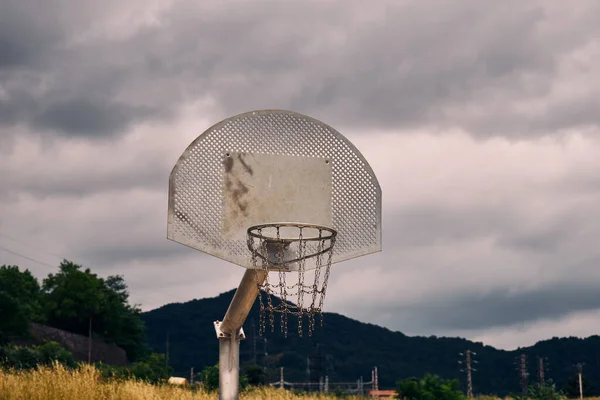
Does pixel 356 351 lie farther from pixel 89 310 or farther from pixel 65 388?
pixel 65 388

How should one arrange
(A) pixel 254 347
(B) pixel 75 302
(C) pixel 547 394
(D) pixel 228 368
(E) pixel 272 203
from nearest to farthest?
(E) pixel 272 203
(D) pixel 228 368
(C) pixel 547 394
(B) pixel 75 302
(A) pixel 254 347

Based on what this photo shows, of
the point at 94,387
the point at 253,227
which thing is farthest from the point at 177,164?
the point at 94,387

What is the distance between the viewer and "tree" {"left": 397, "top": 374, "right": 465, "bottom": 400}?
2886 centimetres

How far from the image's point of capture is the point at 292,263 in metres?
12.5

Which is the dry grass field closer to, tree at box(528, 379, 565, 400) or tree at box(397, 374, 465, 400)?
tree at box(397, 374, 465, 400)

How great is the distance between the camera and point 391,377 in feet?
435

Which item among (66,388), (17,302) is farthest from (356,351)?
(66,388)

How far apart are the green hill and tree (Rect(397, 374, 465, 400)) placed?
268 ft

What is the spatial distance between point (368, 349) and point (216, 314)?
3010cm

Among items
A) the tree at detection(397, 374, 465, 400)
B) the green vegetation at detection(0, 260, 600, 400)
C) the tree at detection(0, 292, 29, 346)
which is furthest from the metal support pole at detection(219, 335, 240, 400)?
the tree at detection(0, 292, 29, 346)

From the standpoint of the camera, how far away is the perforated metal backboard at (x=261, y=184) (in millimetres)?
12352

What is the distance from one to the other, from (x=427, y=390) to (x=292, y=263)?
1795 cm

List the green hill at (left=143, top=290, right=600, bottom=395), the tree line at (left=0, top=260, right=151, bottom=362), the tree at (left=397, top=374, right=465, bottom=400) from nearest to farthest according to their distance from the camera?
1. the tree at (left=397, top=374, right=465, bottom=400)
2. the tree line at (left=0, top=260, right=151, bottom=362)
3. the green hill at (left=143, top=290, right=600, bottom=395)

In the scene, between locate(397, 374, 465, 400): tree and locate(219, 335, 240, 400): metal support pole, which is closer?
locate(219, 335, 240, 400): metal support pole
